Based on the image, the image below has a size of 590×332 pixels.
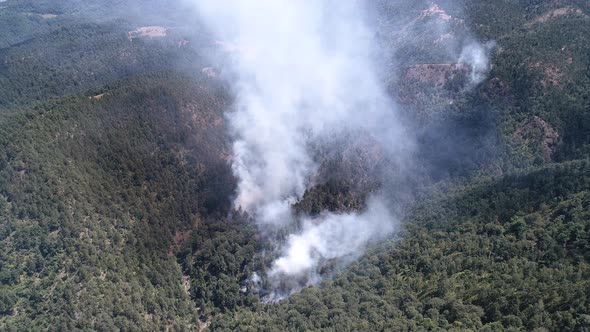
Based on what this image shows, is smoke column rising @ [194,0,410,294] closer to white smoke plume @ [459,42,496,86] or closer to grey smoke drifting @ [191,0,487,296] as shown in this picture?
grey smoke drifting @ [191,0,487,296]

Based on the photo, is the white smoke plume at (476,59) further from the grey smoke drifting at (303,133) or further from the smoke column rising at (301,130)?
the smoke column rising at (301,130)

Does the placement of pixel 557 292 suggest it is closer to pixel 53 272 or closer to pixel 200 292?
pixel 200 292

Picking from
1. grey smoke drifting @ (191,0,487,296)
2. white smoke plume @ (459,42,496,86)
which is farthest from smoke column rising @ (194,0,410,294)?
white smoke plume @ (459,42,496,86)

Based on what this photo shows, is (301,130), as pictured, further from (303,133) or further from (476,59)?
(476,59)

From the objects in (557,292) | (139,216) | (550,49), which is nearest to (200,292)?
(139,216)

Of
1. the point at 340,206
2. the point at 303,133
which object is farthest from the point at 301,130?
the point at 340,206

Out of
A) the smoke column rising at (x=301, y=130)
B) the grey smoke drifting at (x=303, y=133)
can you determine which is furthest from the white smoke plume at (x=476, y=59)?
the smoke column rising at (x=301, y=130)
